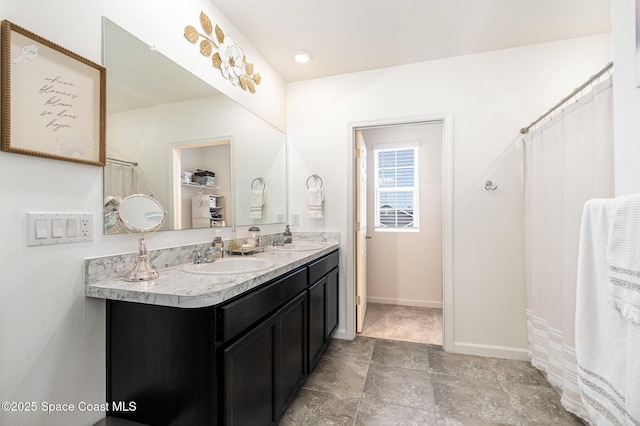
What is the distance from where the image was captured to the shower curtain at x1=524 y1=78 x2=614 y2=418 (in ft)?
4.55

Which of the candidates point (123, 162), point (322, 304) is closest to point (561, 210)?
point (322, 304)

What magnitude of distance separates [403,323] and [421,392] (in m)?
1.22

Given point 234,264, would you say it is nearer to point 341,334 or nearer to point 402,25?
point 341,334

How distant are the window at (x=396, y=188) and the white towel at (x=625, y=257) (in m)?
2.70

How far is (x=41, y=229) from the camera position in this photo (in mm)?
946

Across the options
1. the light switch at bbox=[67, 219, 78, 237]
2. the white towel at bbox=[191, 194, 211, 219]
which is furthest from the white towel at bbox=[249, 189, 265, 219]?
the light switch at bbox=[67, 219, 78, 237]

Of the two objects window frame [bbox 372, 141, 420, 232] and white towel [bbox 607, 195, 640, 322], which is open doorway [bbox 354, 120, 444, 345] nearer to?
window frame [bbox 372, 141, 420, 232]

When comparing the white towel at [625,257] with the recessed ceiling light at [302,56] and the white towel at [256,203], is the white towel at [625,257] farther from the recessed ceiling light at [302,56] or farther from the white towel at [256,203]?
the recessed ceiling light at [302,56]

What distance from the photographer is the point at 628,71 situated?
98 cm

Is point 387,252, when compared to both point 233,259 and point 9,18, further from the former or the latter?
point 9,18

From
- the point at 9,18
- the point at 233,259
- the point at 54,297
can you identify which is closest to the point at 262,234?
the point at 233,259

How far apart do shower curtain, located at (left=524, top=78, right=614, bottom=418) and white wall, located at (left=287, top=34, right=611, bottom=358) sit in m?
0.15

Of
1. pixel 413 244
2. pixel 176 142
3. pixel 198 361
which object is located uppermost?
pixel 176 142

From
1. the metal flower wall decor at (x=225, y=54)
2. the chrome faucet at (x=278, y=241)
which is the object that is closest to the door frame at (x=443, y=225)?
the chrome faucet at (x=278, y=241)
